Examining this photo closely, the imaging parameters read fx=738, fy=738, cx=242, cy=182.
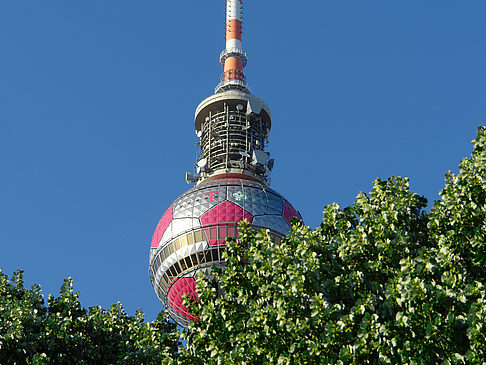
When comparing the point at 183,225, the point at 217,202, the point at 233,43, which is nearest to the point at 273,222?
the point at 217,202

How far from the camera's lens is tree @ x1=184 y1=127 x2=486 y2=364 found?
17.8 m

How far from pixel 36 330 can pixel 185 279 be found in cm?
3926

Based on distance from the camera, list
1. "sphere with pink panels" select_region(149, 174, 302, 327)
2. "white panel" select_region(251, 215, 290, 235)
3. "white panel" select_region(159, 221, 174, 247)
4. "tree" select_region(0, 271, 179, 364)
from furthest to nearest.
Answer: "white panel" select_region(159, 221, 174, 247) < "white panel" select_region(251, 215, 290, 235) < "sphere with pink panels" select_region(149, 174, 302, 327) < "tree" select_region(0, 271, 179, 364)

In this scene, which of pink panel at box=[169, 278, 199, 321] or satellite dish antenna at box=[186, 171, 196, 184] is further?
satellite dish antenna at box=[186, 171, 196, 184]

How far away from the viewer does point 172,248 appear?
2554 inches

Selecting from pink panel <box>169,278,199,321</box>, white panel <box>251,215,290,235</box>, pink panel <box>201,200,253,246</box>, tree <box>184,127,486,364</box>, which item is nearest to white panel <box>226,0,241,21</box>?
pink panel <box>201,200,253,246</box>

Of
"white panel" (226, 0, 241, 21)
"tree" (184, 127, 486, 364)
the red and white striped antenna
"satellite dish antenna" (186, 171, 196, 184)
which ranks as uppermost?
"white panel" (226, 0, 241, 21)

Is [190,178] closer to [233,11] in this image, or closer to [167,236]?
[167,236]

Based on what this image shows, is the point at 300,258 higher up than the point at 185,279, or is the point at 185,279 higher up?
the point at 185,279

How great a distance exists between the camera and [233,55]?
286 feet

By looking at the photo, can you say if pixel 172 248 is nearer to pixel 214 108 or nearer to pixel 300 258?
pixel 214 108

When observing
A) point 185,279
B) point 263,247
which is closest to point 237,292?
point 263,247

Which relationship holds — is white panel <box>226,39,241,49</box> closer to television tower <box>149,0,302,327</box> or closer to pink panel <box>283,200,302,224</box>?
television tower <box>149,0,302,327</box>

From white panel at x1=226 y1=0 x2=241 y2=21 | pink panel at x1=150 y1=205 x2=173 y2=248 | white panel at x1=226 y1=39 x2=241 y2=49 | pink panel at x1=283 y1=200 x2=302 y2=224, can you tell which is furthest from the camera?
white panel at x1=226 y1=0 x2=241 y2=21
